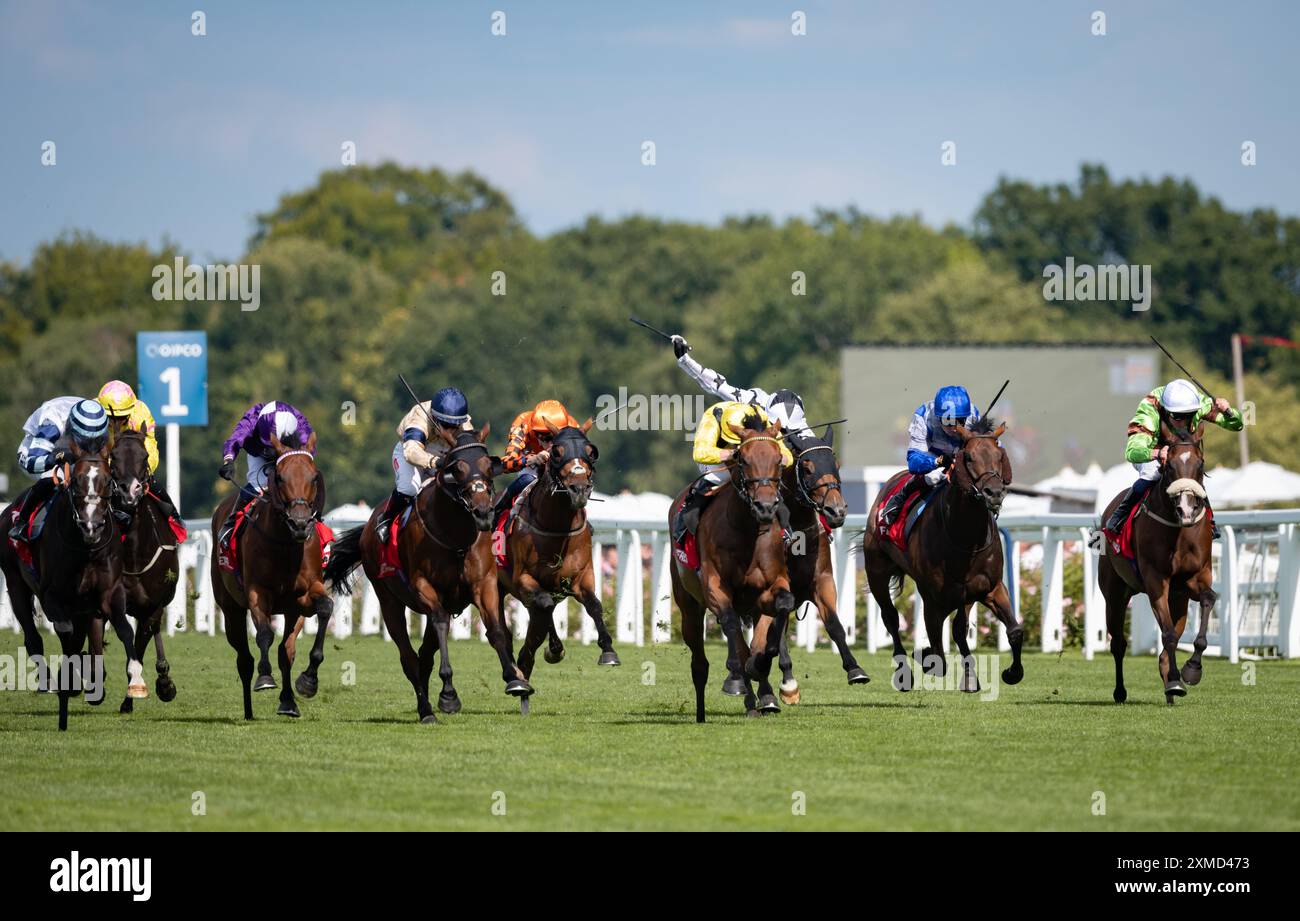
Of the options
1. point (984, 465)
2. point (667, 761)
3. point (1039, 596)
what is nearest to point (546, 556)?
point (984, 465)

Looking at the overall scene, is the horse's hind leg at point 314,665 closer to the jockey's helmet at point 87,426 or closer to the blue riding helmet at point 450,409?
the blue riding helmet at point 450,409

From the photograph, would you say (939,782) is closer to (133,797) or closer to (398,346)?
(133,797)

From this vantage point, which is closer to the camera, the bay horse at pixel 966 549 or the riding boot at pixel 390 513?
the bay horse at pixel 966 549

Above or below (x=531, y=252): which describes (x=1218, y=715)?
below

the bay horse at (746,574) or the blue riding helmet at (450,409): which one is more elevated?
the blue riding helmet at (450,409)

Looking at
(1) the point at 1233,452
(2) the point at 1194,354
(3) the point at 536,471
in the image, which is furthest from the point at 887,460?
(3) the point at 536,471

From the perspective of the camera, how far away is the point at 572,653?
20125mm

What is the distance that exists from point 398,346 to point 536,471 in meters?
58.5

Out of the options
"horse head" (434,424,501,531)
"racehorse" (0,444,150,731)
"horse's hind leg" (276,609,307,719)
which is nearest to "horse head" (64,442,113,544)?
"racehorse" (0,444,150,731)

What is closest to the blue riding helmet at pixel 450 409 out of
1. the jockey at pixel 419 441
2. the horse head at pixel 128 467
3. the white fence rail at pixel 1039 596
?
the jockey at pixel 419 441

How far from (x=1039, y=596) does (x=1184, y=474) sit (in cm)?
820

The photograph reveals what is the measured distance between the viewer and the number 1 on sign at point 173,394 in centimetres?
2389

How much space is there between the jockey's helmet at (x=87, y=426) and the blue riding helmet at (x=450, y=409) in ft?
6.56

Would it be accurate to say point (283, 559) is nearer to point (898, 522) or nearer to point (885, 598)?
point (898, 522)
